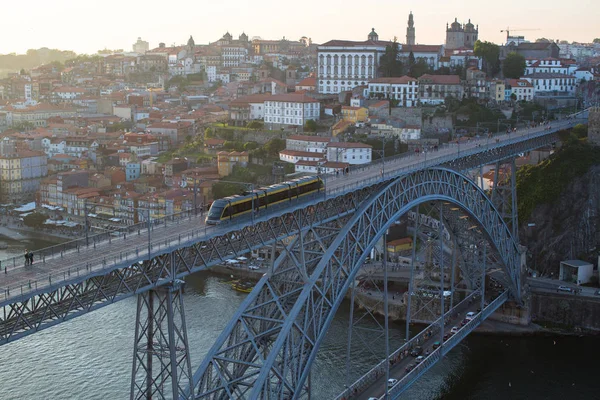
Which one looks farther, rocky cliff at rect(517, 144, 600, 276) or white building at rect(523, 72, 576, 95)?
white building at rect(523, 72, 576, 95)

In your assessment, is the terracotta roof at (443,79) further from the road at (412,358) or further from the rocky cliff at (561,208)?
the road at (412,358)

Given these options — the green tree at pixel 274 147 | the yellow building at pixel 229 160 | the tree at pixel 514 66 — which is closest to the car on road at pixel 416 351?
the yellow building at pixel 229 160

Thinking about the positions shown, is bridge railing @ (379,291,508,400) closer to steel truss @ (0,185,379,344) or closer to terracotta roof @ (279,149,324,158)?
steel truss @ (0,185,379,344)

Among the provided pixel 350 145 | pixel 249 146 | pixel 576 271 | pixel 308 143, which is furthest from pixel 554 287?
pixel 249 146

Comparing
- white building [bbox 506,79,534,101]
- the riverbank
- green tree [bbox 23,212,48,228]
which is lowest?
the riverbank

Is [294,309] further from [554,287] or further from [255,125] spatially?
[255,125]

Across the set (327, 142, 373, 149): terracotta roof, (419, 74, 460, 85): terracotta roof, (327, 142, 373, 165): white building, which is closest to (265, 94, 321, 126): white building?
(419, 74, 460, 85): terracotta roof
